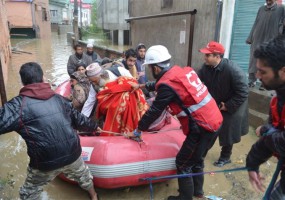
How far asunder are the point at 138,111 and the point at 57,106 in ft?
4.39

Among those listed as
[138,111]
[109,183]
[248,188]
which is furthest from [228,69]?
[109,183]

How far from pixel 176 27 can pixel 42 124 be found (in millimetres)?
5755

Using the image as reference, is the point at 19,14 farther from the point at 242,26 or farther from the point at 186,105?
the point at 186,105

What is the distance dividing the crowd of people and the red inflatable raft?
0.54 feet

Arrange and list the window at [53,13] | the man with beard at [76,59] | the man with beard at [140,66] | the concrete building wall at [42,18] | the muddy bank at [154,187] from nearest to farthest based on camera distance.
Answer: the muddy bank at [154,187], the man with beard at [140,66], the man with beard at [76,59], the concrete building wall at [42,18], the window at [53,13]

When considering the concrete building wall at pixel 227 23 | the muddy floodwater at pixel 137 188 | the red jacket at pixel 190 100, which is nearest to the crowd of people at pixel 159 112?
the red jacket at pixel 190 100

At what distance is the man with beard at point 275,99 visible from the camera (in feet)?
4.30

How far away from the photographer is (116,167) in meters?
2.79

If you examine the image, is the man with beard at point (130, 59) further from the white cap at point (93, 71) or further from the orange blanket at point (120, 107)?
the orange blanket at point (120, 107)

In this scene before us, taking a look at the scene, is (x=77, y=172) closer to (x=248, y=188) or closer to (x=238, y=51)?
(x=248, y=188)

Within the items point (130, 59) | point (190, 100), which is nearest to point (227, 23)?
point (130, 59)

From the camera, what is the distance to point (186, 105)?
7.92 ft

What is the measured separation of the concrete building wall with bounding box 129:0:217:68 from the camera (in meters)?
5.86

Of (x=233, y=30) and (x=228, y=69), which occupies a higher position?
(x=233, y=30)
